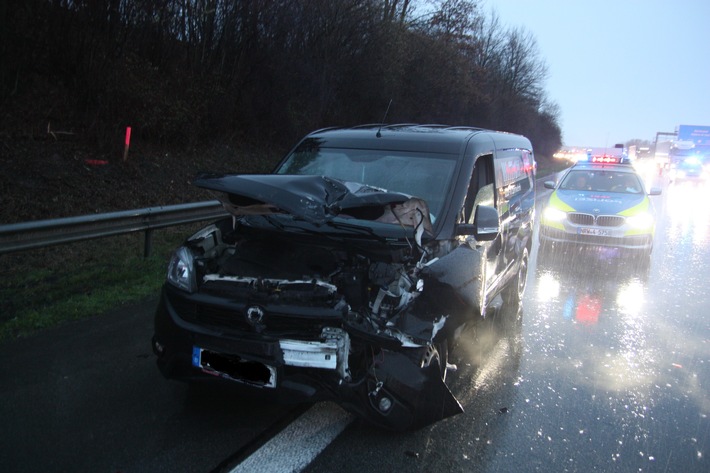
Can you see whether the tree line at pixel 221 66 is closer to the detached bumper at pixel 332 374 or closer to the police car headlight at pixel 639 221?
the detached bumper at pixel 332 374

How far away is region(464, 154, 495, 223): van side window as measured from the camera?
4695mm

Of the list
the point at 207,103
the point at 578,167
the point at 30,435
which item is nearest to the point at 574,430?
the point at 30,435

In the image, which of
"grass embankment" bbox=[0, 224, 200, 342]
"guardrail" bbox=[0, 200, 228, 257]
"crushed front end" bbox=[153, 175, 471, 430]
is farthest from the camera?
"guardrail" bbox=[0, 200, 228, 257]

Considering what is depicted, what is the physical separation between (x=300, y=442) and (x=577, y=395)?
2.23 meters

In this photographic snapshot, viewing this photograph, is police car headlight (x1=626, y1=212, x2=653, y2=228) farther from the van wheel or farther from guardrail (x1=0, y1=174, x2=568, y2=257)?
guardrail (x1=0, y1=174, x2=568, y2=257)

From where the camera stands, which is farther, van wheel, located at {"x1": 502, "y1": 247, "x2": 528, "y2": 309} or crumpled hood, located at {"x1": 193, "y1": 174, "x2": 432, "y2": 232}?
van wheel, located at {"x1": 502, "y1": 247, "x2": 528, "y2": 309}

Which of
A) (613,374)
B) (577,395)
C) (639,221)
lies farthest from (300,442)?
(639,221)

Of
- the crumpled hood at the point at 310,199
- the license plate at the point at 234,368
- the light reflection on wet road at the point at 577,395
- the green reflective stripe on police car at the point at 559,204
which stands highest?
the crumpled hood at the point at 310,199

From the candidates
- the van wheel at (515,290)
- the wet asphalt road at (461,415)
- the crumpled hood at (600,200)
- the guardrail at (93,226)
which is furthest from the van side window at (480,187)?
the crumpled hood at (600,200)

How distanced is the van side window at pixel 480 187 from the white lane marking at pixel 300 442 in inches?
74.4

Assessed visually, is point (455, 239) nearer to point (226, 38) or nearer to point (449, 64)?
point (226, 38)

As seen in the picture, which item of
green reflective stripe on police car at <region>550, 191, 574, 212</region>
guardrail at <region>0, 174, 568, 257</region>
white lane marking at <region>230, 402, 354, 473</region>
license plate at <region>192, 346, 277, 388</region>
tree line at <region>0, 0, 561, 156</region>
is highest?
tree line at <region>0, 0, 561, 156</region>

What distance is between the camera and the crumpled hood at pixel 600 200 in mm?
10211

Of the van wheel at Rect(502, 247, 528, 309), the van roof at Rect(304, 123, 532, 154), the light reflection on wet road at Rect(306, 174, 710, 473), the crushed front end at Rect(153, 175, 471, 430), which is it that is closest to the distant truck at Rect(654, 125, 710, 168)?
the light reflection on wet road at Rect(306, 174, 710, 473)
